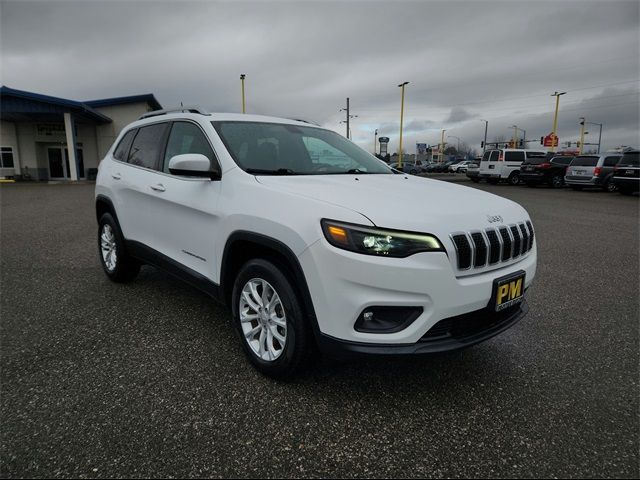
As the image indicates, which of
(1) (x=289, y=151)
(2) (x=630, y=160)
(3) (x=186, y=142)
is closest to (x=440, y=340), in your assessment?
(1) (x=289, y=151)

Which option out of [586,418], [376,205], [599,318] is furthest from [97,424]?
[599,318]

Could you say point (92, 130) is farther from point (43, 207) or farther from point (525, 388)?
point (525, 388)

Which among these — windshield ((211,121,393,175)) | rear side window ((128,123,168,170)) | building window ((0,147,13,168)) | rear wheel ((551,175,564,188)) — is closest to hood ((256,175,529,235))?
windshield ((211,121,393,175))

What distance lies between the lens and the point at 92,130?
2978cm

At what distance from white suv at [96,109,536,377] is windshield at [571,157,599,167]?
19428 millimetres

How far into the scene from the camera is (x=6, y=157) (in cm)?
2875

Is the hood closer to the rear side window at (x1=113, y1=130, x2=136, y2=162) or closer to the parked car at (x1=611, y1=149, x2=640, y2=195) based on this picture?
the rear side window at (x1=113, y1=130, x2=136, y2=162)

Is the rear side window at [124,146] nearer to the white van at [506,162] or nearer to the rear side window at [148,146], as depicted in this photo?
the rear side window at [148,146]

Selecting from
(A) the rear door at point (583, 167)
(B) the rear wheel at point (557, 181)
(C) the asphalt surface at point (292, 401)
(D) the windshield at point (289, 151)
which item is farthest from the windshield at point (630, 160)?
(D) the windshield at point (289, 151)

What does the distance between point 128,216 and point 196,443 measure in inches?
108

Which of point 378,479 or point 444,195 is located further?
point 444,195

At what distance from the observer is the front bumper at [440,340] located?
2.23 m

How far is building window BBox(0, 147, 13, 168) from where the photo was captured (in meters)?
28.6

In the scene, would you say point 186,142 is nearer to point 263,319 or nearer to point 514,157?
point 263,319
